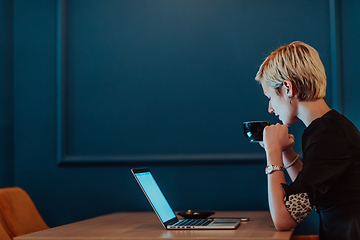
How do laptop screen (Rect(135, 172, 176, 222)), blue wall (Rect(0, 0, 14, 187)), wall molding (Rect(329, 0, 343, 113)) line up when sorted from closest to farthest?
laptop screen (Rect(135, 172, 176, 222)) → wall molding (Rect(329, 0, 343, 113)) → blue wall (Rect(0, 0, 14, 187))

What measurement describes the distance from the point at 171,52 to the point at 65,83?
28.0 inches

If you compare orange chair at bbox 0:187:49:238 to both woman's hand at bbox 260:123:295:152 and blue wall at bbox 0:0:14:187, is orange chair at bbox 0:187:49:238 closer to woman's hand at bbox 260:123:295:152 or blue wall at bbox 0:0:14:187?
blue wall at bbox 0:0:14:187

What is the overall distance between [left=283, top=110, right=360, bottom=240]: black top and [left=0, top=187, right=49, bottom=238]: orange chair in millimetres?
1380

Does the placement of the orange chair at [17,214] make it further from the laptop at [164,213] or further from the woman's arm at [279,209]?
the woman's arm at [279,209]

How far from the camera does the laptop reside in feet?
4.79

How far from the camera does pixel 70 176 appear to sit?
2.41 metres

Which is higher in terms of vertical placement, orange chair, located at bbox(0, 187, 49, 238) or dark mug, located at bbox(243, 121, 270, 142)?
dark mug, located at bbox(243, 121, 270, 142)

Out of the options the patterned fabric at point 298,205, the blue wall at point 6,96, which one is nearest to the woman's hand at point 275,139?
the patterned fabric at point 298,205

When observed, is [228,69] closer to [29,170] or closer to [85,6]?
[85,6]

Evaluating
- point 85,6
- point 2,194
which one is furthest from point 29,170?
point 85,6

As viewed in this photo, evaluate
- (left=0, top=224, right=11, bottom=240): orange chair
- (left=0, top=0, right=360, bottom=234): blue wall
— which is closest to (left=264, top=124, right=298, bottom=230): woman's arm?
(left=0, top=0, right=360, bottom=234): blue wall

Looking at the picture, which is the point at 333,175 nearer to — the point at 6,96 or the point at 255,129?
the point at 255,129

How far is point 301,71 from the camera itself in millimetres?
1436

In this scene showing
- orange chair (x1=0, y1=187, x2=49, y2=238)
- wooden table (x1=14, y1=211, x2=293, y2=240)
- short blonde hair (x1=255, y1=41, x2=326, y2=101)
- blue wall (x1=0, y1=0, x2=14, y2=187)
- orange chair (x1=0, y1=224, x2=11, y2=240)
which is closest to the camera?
wooden table (x1=14, y1=211, x2=293, y2=240)
